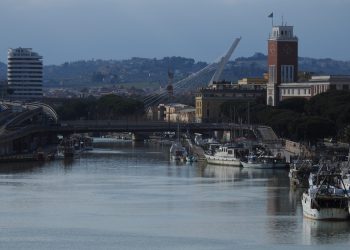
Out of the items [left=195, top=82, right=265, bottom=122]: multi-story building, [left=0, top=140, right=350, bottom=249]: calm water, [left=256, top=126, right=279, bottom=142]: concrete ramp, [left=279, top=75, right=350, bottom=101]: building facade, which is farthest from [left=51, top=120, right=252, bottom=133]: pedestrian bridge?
[left=0, top=140, right=350, bottom=249]: calm water

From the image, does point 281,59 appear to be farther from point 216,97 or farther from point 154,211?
point 154,211

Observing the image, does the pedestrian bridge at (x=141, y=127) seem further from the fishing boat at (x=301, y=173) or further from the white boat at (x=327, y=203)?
the white boat at (x=327, y=203)

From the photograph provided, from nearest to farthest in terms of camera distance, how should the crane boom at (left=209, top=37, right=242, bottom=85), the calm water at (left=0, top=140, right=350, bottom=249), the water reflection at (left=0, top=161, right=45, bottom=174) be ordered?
the calm water at (left=0, top=140, right=350, bottom=249), the water reflection at (left=0, top=161, right=45, bottom=174), the crane boom at (left=209, top=37, right=242, bottom=85)

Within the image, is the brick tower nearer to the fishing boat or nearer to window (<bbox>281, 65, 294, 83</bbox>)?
window (<bbox>281, 65, 294, 83</bbox>)

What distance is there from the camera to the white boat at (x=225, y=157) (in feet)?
215

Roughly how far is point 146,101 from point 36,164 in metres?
62.9

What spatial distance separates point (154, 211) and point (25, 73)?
384 ft

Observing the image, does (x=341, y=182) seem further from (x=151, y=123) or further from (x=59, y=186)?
(x=151, y=123)

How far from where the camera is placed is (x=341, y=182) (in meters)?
43.4

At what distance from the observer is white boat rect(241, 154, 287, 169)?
204 ft

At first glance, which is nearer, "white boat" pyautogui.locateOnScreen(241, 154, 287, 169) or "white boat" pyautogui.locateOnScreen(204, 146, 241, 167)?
"white boat" pyautogui.locateOnScreen(241, 154, 287, 169)

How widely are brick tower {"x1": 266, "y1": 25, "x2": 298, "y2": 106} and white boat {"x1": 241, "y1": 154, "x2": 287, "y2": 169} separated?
113 feet

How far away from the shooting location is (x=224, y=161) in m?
66.6

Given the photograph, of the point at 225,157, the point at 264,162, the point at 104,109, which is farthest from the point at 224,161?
the point at 104,109
